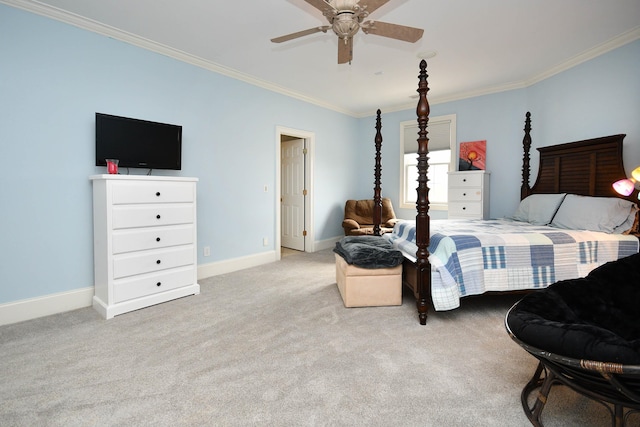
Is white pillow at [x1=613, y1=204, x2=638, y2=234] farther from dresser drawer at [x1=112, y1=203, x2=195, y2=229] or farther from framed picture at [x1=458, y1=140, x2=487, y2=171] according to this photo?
dresser drawer at [x1=112, y1=203, x2=195, y2=229]

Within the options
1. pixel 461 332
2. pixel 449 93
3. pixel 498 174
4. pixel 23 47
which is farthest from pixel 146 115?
pixel 498 174

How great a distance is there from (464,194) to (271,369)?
13.4 ft

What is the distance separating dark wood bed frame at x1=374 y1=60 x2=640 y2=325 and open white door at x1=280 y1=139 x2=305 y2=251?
1898 mm

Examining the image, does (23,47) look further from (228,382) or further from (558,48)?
(558,48)

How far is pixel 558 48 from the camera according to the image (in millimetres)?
3621

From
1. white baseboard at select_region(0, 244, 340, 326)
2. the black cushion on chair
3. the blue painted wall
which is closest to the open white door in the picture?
the blue painted wall

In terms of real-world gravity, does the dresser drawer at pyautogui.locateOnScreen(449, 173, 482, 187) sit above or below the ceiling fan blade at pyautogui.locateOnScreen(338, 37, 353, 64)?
below

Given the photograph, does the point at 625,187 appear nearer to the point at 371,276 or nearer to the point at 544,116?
the point at 544,116

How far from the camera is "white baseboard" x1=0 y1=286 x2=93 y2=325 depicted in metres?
2.66

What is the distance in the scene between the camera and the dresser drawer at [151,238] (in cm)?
285

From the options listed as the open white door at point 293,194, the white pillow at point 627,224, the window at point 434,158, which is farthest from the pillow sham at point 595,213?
the open white door at point 293,194

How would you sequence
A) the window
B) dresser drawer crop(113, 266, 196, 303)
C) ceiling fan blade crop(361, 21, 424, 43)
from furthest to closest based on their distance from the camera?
the window
dresser drawer crop(113, 266, 196, 303)
ceiling fan blade crop(361, 21, 424, 43)

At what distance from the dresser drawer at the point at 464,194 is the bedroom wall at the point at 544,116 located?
1.42ft

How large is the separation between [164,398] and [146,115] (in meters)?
2.87
